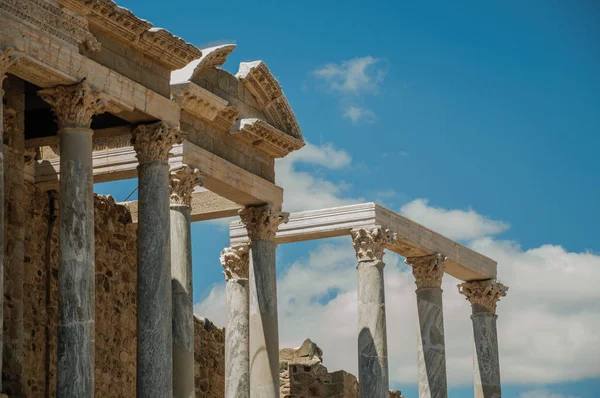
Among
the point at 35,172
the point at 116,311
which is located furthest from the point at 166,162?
the point at 116,311

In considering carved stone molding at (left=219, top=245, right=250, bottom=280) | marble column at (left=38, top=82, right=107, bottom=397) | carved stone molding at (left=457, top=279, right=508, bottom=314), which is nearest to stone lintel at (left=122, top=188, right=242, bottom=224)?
carved stone molding at (left=219, top=245, right=250, bottom=280)

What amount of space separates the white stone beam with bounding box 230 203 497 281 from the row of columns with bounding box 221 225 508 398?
0.92 ft

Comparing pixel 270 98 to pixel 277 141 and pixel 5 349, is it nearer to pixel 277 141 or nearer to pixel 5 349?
pixel 277 141

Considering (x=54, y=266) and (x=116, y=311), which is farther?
(x=116, y=311)

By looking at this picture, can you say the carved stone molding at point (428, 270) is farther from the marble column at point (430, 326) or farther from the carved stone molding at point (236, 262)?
the carved stone molding at point (236, 262)

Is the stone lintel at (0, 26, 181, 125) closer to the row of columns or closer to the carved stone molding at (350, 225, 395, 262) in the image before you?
the row of columns

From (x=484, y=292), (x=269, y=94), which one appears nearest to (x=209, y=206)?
(x=269, y=94)

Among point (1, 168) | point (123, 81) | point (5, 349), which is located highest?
point (123, 81)

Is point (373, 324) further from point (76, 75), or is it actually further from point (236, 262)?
point (76, 75)

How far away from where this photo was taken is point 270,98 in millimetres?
33688

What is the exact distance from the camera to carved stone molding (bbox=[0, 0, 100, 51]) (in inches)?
1011

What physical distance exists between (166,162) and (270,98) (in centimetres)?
506

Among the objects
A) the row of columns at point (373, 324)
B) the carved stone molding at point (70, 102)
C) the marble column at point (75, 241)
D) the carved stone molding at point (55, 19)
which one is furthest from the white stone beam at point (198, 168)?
the carved stone molding at point (55, 19)

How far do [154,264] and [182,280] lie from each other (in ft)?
7.05
